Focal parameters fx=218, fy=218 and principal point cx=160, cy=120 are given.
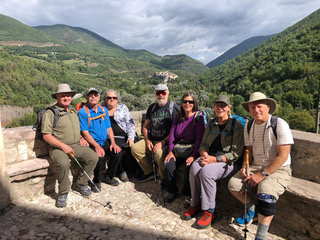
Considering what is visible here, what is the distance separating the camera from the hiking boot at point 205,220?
2.43 m

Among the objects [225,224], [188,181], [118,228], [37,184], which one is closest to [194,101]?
[188,181]

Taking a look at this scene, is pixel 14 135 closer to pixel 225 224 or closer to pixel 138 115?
pixel 138 115

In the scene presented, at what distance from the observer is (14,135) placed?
311cm

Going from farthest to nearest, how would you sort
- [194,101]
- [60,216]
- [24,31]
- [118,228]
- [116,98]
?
[24,31], [116,98], [194,101], [60,216], [118,228]

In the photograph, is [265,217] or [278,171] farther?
[278,171]

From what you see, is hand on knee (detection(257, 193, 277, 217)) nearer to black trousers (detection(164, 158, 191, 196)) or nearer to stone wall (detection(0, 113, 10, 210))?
black trousers (detection(164, 158, 191, 196))

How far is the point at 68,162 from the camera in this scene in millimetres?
2906

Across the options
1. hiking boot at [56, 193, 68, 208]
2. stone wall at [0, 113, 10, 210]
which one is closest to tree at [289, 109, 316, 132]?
hiking boot at [56, 193, 68, 208]

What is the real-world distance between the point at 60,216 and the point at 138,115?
241cm

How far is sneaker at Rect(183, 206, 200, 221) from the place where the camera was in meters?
2.61

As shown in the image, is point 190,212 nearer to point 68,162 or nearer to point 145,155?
point 145,155

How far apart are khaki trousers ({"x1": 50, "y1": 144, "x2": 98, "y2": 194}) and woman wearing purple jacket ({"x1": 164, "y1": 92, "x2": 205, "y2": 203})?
42.4 inches

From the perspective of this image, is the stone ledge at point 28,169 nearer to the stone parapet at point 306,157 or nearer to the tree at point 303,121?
the stone parapet at point 306,157

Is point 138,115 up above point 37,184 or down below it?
above
